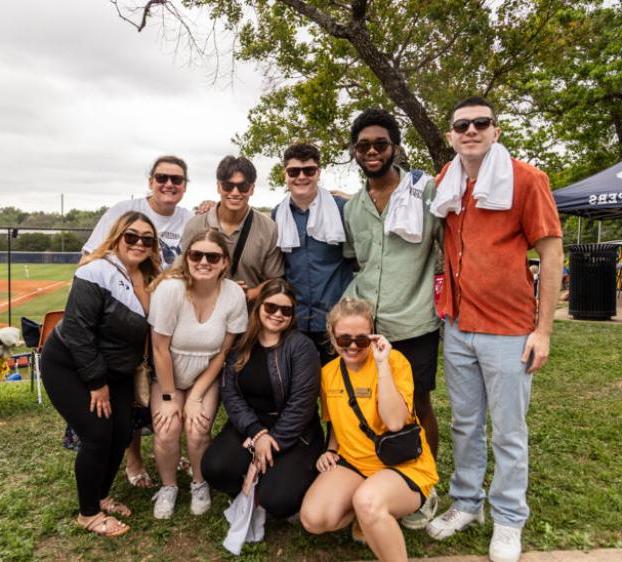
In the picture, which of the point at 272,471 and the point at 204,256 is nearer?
the point at 272,471

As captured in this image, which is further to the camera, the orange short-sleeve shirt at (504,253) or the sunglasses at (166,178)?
the sunglasses at (166,178)

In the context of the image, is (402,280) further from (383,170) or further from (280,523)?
(280,523)

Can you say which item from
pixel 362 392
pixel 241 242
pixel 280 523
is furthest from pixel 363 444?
pixel 241 242

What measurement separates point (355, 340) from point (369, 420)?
1.42 ft

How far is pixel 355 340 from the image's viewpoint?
9.36 ft

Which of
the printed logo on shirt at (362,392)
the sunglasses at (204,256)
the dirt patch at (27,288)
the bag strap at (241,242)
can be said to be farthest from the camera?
the dirt patch at (27,288)

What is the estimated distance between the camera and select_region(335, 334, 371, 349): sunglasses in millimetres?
2848

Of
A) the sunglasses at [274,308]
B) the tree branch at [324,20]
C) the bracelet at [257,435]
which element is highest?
the tree branch at [324,20]

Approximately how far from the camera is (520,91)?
667 inches

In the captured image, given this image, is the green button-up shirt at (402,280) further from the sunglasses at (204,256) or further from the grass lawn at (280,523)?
the grass lawn at (280,523)

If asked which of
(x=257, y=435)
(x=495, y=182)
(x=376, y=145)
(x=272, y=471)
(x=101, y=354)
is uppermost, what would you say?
(x=376, y=145)

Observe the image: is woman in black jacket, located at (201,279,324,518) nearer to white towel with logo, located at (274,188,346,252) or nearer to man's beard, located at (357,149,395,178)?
white towel with logo, located at (274,188,346,252)

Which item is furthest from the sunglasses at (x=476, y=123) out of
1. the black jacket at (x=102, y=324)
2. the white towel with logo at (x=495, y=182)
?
the black jacket at (x=102, y=324)

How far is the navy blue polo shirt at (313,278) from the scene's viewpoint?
11.0 feet
